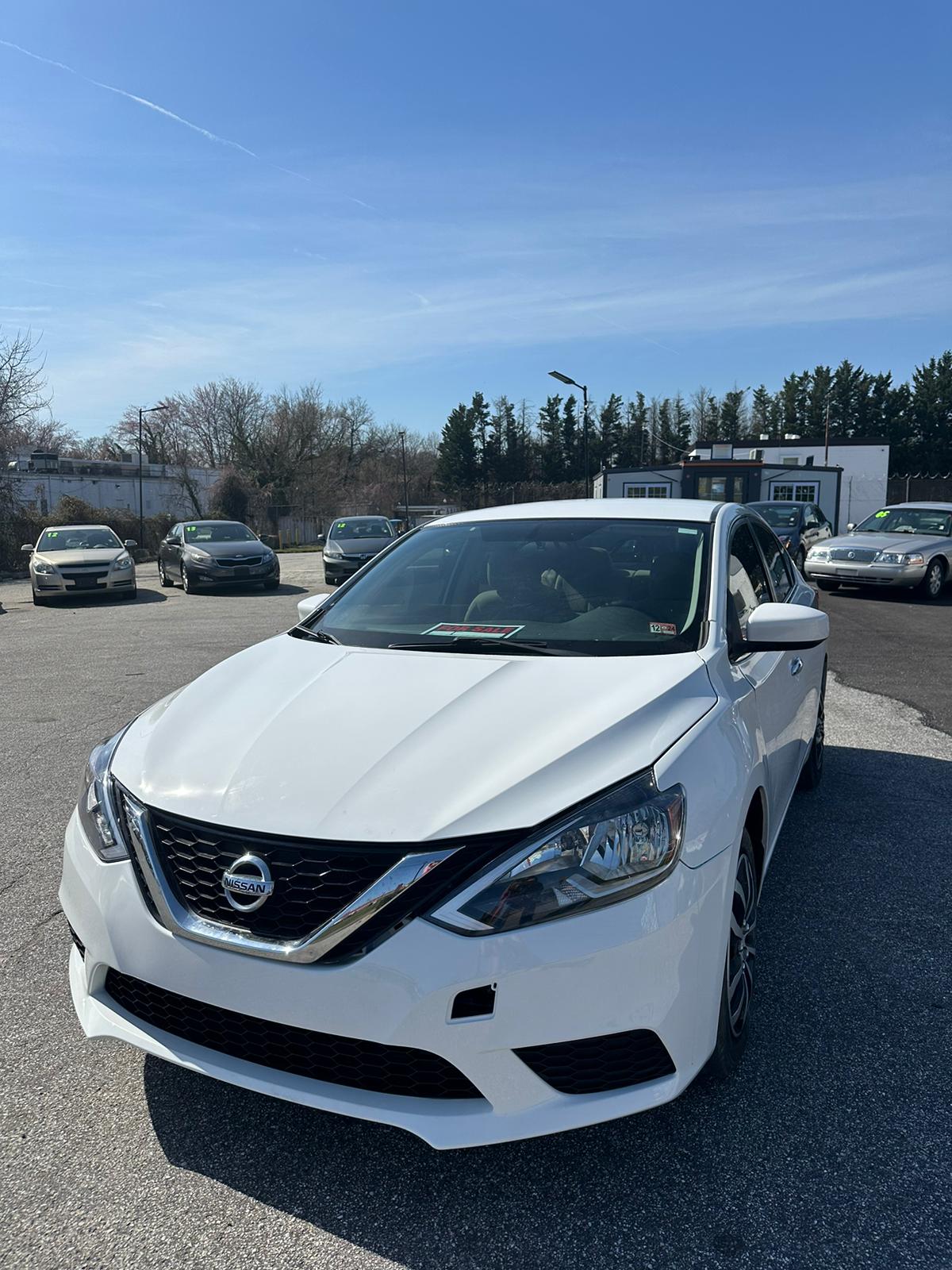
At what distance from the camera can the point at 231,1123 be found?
2.33 metres

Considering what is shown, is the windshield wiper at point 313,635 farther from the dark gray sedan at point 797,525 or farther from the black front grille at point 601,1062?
the dark gray sedan at point 797,525

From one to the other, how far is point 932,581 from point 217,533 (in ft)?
46.6

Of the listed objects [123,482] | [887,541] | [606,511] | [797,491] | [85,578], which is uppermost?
[123,482]

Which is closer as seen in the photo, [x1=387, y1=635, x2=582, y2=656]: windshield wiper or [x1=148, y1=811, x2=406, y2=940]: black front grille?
[x1=148, y1=811, x2=406, y2=940]: black front grille

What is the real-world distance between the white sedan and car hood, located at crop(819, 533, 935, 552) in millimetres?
13023

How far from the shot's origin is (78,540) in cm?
1820

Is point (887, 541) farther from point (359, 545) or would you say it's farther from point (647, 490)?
point (647, 490)

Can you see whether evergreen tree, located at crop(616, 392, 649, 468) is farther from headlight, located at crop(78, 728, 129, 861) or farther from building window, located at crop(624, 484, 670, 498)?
headlight, located at crop(78, 728, 129, 861)

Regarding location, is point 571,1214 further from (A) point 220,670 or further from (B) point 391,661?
(A) point 220,670

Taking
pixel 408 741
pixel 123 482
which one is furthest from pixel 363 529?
pixel 123 482

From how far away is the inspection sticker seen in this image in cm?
316

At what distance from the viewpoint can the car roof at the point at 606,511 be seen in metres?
3.75

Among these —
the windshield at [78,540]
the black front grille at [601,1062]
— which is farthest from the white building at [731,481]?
the black front grille at [601,1062]

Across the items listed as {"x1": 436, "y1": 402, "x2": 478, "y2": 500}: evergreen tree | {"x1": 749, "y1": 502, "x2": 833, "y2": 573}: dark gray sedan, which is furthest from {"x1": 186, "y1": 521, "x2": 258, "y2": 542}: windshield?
{"x1": 436, "y1": 402, "x2": 478, "y2": 500}: evergreen tree
